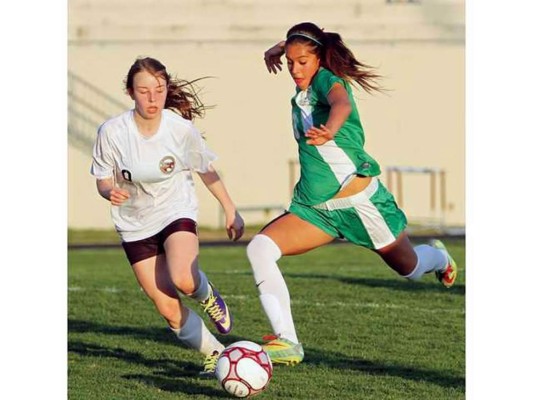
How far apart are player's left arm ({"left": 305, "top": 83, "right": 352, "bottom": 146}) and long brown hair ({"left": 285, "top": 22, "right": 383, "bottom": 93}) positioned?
0.17m

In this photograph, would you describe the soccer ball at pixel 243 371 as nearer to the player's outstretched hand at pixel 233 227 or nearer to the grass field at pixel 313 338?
the grass field at pixel 313 338

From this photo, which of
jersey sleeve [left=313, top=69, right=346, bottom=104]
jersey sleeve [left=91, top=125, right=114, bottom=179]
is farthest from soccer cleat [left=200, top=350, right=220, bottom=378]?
jersey sleeve [left=313, top=69, right=346, bottom=104]

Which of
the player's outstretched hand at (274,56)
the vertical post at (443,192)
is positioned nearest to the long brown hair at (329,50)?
the player's outstretched hand at (274,56)

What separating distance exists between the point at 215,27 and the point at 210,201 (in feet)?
14.2

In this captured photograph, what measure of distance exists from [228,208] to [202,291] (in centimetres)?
75

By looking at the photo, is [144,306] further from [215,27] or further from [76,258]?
[215,27]

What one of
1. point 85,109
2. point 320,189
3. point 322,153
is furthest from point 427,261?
point 85,109

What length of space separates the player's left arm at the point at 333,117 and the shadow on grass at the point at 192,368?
1.81m

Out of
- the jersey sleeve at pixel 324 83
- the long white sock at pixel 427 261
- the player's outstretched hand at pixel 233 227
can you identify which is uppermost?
the jersey sleeve at pixel 324 83

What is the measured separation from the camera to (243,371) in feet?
28.0

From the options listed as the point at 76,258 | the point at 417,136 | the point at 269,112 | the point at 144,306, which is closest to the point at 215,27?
the point at 269,112

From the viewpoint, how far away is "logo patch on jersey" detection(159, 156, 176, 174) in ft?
31.0

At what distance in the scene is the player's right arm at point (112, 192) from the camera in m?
8.91

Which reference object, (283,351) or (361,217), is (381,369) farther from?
(361,217)
